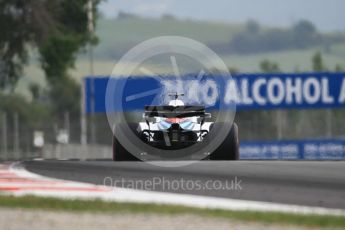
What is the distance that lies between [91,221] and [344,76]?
73.7ft

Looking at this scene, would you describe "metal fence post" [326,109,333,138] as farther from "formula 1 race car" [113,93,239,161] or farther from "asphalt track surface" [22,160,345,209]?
"formula 1 race car" [113,93,239,161]

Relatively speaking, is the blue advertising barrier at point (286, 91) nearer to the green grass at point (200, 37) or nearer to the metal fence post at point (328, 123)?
the metal fence post at point (328, 123)

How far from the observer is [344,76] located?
3088 centimetres

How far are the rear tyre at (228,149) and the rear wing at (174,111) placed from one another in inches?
42.0

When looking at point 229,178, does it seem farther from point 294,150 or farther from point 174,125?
point 294,150

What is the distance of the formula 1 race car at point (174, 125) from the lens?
52.0ft

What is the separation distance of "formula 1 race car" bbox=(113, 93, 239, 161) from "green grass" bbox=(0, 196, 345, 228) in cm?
480

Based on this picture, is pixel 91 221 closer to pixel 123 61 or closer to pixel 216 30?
pixel 123 61

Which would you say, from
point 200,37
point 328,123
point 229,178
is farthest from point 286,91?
point 200,37

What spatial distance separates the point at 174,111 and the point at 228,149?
1.92 m

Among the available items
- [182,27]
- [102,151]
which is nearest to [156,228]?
[102,151]

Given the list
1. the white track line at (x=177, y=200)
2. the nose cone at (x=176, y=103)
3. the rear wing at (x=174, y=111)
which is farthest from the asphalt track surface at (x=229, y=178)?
the nose cone at (x=176, y=103)

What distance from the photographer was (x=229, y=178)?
47.1 feet

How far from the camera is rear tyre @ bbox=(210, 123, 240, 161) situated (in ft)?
55.6
